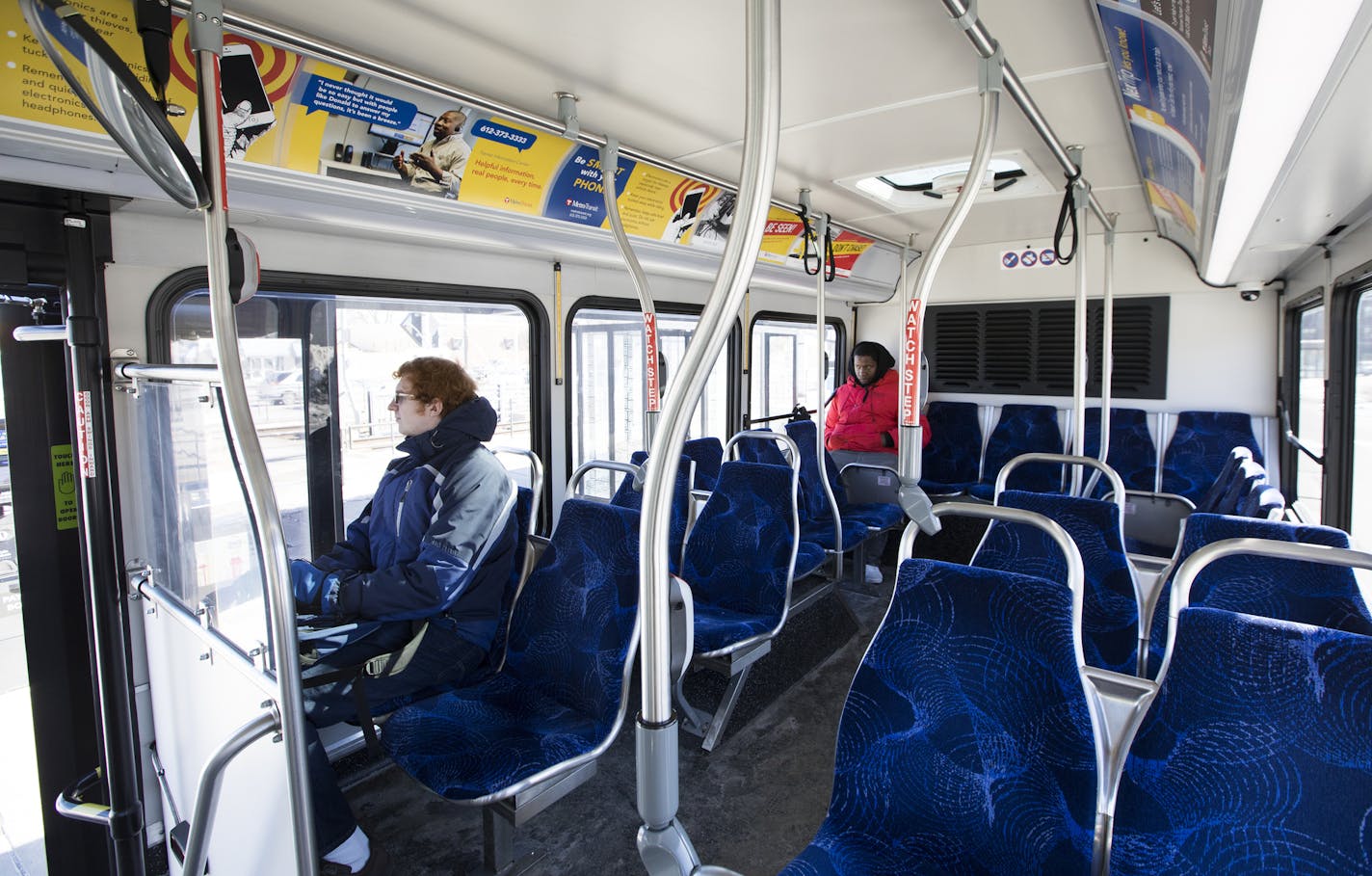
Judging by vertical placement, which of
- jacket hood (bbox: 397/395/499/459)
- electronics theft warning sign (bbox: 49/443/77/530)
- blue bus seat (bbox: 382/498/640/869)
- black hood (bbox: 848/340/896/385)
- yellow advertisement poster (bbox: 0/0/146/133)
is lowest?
blue bus seat (bbox: 382/498/640/869)

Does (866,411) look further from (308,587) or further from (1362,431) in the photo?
(308,587)

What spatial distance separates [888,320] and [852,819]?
6.10 meters

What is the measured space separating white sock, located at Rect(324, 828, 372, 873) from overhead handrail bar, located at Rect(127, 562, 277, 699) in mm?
789

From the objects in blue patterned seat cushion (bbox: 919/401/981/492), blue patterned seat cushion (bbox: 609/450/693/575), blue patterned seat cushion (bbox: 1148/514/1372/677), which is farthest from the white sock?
blue patterned seat cushion (bbox: 919/401/981/492)

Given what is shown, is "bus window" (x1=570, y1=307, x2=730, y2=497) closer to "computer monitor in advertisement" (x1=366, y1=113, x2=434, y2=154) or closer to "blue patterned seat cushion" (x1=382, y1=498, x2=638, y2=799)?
"computer monitor in advertisement" (x1=366, y1=113, x2=434, y2=154)

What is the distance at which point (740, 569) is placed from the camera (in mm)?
3377

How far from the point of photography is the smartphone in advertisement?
220 centimetres

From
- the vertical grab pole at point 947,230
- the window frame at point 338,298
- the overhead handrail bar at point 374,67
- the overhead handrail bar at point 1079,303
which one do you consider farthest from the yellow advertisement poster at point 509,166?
the overhead handrail bar at point 1079,303

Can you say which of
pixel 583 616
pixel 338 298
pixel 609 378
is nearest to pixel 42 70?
pixel 338 298

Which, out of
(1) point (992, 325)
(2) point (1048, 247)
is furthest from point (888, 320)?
(2) point (1048, 247)

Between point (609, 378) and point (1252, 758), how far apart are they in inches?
154

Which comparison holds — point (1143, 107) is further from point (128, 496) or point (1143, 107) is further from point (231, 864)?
point (128, 496)

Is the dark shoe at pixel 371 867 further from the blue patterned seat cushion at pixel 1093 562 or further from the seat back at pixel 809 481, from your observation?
the seat back at pixel 809 481

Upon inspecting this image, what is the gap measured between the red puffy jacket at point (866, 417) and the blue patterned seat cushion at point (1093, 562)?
337 cm
